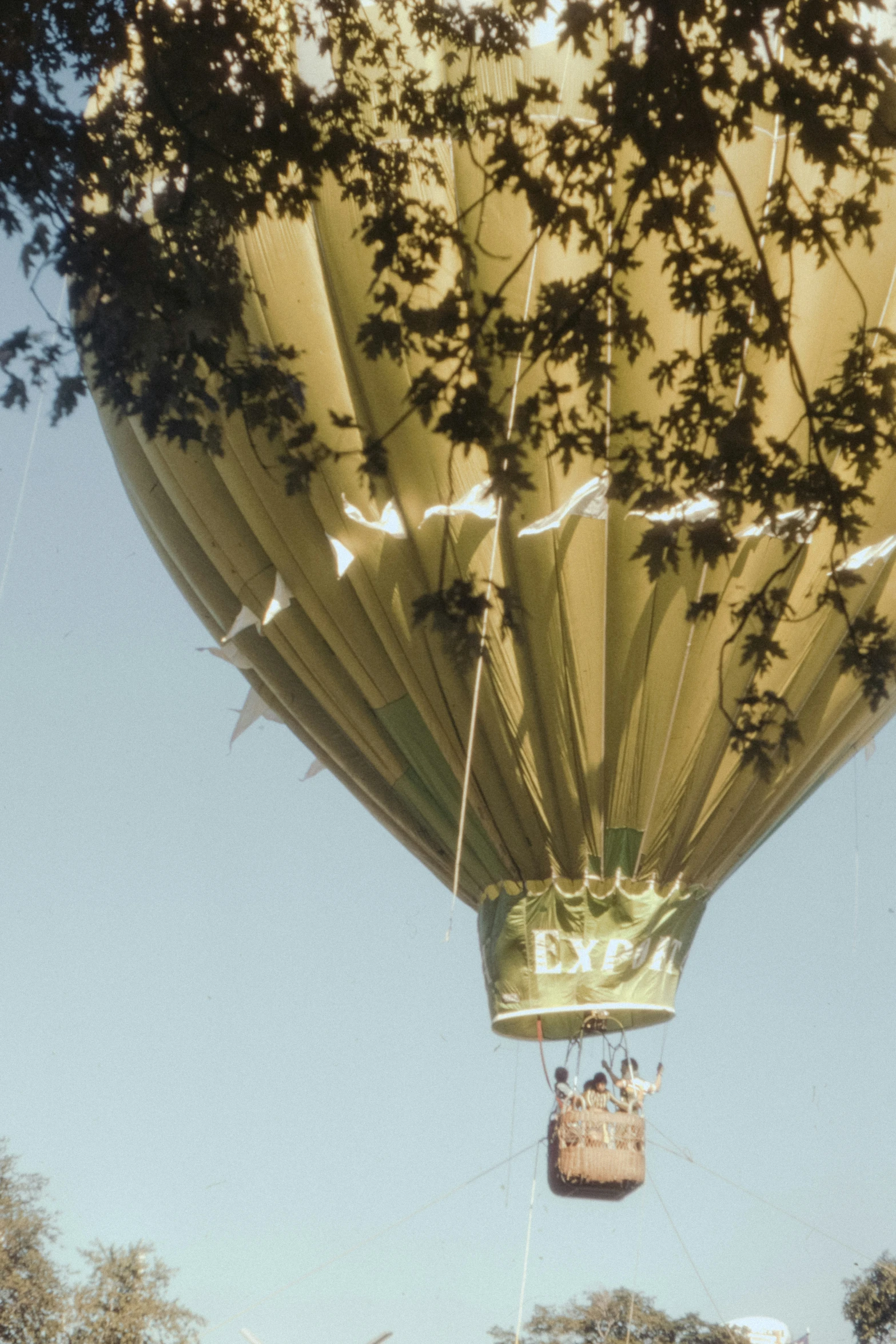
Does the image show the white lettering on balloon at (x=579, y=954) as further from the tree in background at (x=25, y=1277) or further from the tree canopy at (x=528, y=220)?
the tree in background at (x=25, y=1277)

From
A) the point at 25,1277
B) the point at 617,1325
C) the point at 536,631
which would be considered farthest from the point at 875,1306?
the point at 536,631

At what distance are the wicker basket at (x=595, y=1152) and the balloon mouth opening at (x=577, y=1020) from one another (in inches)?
15.1

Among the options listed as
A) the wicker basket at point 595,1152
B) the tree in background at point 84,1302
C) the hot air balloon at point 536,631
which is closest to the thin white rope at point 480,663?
the hot air balloon at point 536,631

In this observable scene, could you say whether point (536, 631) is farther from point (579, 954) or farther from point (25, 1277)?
point (25, 1277)

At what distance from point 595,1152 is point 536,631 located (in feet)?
8.73

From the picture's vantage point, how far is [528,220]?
22.5 ft

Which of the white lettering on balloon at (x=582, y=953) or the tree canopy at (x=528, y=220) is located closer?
the tree canopy at (x=528, y=220)

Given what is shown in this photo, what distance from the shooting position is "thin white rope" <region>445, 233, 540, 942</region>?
252 inches

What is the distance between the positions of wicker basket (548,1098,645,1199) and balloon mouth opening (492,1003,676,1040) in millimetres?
382

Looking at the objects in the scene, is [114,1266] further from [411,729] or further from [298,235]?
[298,235]

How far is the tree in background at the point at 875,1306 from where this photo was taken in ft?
85.5

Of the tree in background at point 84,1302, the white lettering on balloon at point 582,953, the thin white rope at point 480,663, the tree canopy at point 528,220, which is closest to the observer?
the tree canopy at point 528,220

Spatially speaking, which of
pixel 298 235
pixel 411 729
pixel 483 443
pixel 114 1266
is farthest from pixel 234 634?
pixel 114 1266

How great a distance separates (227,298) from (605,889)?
3.69m
